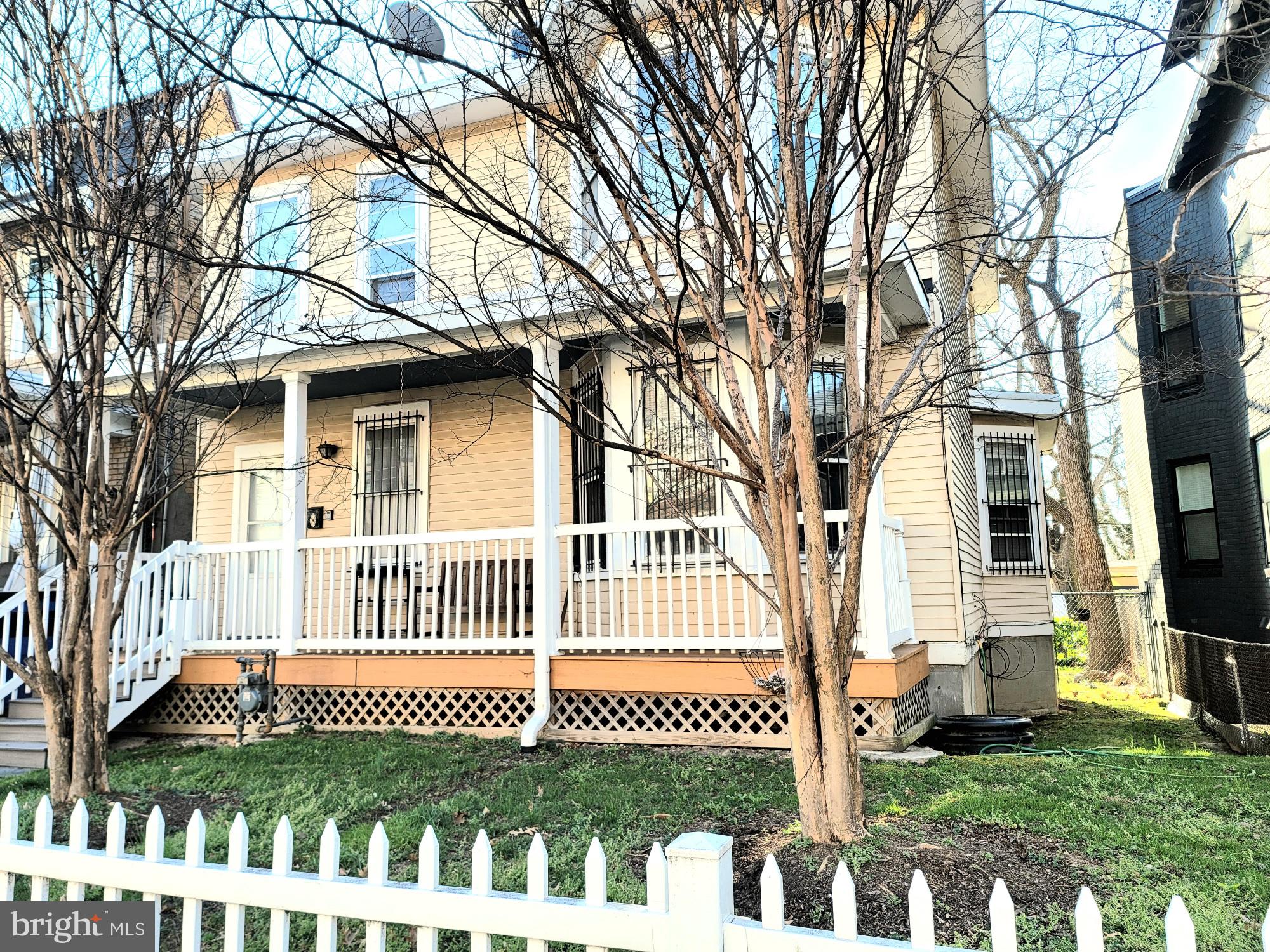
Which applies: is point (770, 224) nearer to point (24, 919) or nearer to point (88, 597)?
point (24, 919)

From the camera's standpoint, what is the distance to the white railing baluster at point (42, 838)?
2.56 m

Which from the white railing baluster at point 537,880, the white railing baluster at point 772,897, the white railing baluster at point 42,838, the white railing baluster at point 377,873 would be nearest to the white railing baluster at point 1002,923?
the white railing baluster at point 772,897

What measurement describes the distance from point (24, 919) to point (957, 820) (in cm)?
364

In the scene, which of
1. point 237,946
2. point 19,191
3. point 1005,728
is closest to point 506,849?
point 237,946

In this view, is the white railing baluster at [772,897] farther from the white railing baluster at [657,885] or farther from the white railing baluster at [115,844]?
the white railing baluster at [115,844]

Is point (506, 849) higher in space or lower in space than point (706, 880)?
lower

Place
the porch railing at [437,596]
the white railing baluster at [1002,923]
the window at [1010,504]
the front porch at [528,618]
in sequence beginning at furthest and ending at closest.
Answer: the window at [1010,504] < the porch railing at [437,596] < the front porch at [528,618] < the white railing baluster at [1002,923]

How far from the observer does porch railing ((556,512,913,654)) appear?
652 centimetres

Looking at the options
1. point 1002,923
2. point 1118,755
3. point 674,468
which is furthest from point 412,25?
point 1118,755

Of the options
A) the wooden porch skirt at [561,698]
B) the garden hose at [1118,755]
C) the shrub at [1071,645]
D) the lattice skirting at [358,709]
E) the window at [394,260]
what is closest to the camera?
the garden hose at [1118,755]

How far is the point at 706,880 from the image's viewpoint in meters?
1.89

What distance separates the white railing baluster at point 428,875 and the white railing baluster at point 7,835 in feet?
4.70

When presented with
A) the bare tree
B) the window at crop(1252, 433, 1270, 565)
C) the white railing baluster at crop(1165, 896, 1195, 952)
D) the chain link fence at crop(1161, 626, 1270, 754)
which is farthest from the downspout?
the window at crop(1252, 433, 1270, 565)

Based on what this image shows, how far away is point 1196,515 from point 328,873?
15.7 metres
